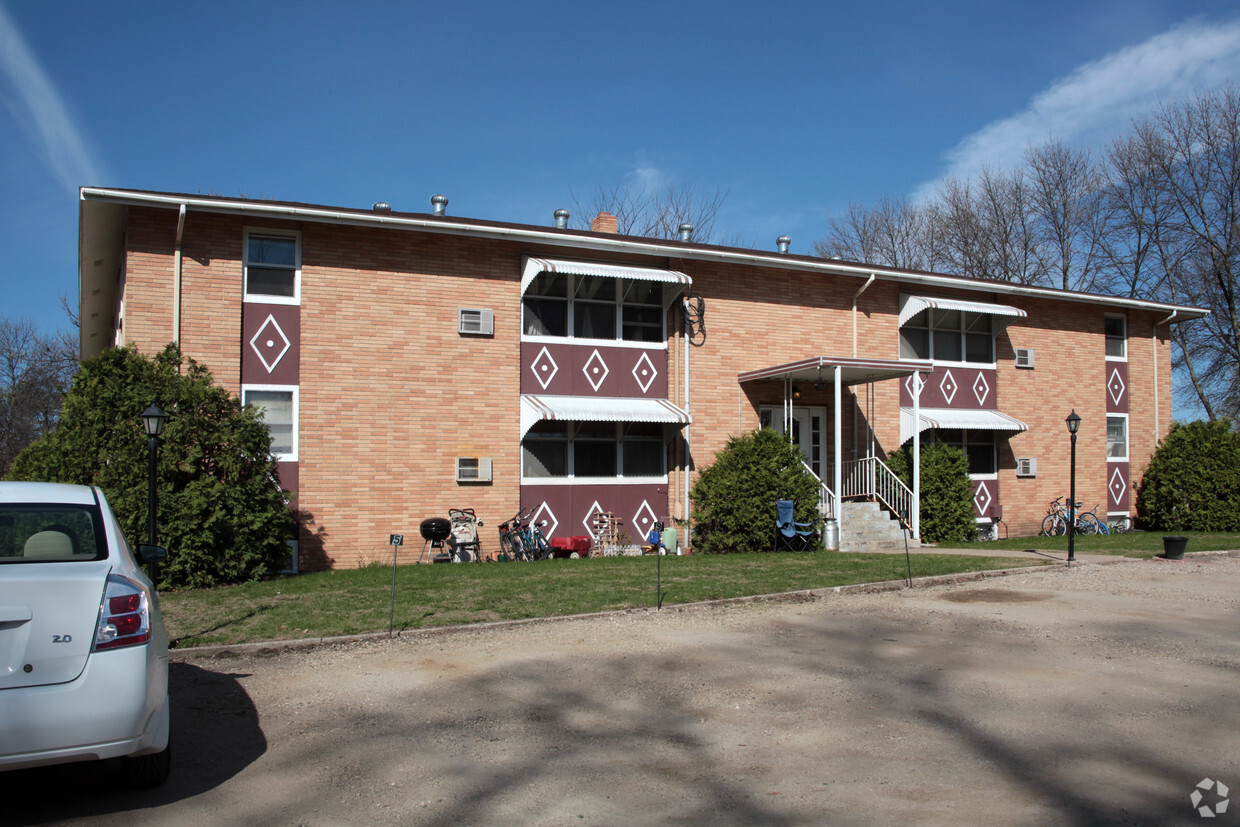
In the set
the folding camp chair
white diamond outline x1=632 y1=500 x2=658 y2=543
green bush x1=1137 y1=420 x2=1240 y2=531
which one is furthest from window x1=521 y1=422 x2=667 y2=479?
green bush x1=1137 y1=420 x2=1240 y2=531

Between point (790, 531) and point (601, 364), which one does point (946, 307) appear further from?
point (601, 364)

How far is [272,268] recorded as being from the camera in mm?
14414

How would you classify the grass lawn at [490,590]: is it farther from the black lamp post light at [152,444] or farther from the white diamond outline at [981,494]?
the white diamond outline at [981,494]

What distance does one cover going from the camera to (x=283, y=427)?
14.3 metres

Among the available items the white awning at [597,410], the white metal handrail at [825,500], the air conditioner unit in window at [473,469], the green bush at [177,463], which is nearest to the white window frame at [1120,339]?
the white metal handrail at [825,500]

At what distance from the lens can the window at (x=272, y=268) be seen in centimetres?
1430

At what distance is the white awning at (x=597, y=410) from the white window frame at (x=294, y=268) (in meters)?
4.34

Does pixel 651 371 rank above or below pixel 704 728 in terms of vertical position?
above

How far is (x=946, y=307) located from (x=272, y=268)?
1405 cm

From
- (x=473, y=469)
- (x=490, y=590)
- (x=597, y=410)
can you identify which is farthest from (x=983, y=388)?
(x=490, y=590)

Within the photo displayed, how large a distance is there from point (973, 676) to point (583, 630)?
3779 millimetres

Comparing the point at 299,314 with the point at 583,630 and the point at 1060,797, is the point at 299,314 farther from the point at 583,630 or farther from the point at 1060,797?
the point at 1060,797

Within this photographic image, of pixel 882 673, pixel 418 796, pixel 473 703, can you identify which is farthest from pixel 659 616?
pixel 418 796

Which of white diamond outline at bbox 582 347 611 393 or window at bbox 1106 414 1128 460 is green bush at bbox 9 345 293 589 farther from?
window at bbox 1106 414 1128 460
